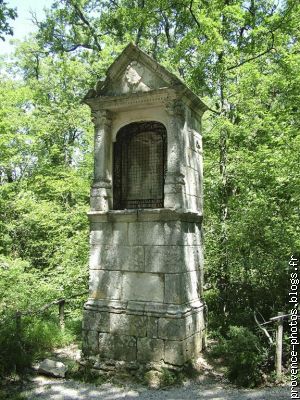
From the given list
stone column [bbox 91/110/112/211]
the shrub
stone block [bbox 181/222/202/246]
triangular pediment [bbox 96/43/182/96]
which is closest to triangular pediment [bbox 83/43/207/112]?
triangular pediment [bbox 96/43/182/96]

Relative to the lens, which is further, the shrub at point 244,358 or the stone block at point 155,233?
the stone block at point 155,233

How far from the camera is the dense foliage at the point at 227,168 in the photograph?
7434 millimetres

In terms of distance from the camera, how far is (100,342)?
20.0ft

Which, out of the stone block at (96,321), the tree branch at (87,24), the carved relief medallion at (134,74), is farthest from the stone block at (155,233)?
the tree branch at (87,24)

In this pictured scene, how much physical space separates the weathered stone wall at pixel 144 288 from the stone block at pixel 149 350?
0.01m

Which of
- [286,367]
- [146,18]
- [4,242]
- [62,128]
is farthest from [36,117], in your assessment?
[286,367]

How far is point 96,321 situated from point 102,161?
106 inches

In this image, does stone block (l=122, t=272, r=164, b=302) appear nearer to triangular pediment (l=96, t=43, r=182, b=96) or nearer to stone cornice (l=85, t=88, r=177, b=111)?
stone cornice (l=85, t=88, r=177, b=111)

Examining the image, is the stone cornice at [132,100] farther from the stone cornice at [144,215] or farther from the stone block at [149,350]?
the stone block at [149,350]

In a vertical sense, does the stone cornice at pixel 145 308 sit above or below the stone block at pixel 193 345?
→ above

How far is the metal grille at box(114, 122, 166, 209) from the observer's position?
6.68 metres

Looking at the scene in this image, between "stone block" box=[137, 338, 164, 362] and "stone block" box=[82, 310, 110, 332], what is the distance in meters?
0.62

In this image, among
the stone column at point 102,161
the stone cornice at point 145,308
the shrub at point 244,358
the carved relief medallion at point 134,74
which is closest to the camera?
the shrub at point 244,358

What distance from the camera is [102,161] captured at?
652cm
